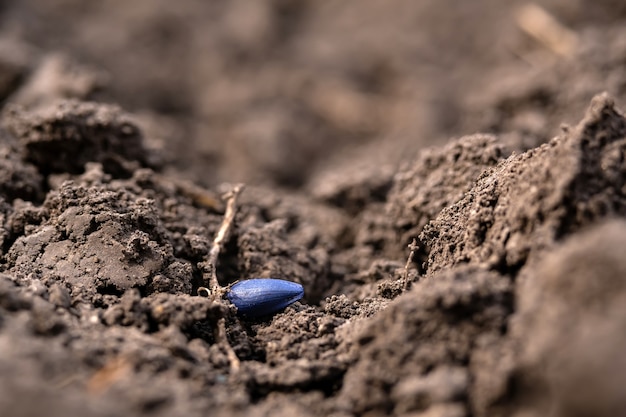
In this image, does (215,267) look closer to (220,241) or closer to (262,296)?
(220,241)

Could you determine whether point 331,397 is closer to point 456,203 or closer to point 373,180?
point 456,203

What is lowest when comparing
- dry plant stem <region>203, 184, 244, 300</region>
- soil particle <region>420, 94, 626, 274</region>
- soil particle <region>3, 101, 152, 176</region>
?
soil particle <region>420, 94, 626, 274</region>

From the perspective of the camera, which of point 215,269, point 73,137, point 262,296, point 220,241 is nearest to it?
point 262,296

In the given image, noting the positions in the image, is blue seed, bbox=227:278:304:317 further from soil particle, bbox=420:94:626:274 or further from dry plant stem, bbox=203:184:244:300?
soil particle, bbox=420:94:626:274

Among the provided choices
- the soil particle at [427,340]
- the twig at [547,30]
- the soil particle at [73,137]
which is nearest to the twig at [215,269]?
the soil particle at [427,340]

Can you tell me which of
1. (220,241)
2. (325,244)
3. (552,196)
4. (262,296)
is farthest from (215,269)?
(552,196)

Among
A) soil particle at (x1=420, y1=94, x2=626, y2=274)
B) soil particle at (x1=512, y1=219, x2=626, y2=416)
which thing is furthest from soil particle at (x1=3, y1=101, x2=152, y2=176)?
soil particle at (x1=512, y1=219, x2=626, y2=416)
